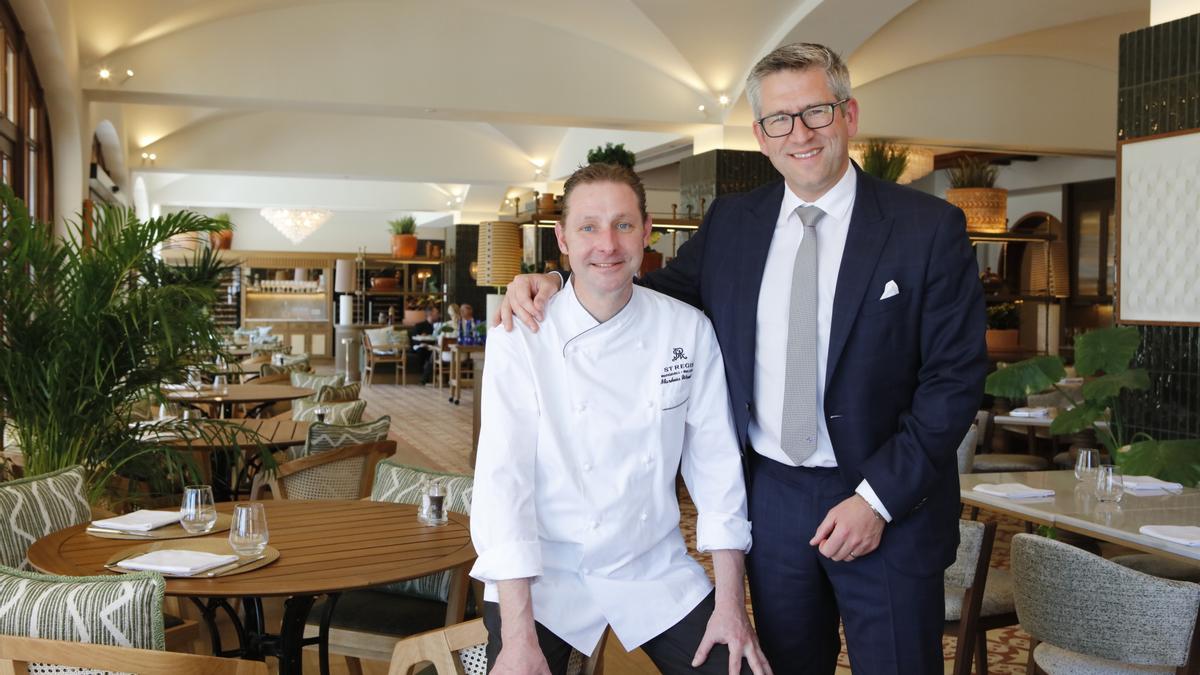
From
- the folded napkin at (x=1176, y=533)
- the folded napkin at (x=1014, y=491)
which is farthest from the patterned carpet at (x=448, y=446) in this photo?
the folded napkin at (x=1176, y=533)

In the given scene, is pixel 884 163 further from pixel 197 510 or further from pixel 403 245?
pixel 403 245

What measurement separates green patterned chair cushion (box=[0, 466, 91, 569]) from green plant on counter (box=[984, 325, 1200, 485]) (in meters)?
4.13

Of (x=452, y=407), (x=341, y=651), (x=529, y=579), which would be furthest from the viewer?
(x=452, y=407)

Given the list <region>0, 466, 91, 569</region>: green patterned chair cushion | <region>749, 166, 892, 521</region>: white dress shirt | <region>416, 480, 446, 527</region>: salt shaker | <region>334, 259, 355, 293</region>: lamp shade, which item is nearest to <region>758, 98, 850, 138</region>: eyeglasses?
<region>749, 166, 892, 521</region>: white dress shirt

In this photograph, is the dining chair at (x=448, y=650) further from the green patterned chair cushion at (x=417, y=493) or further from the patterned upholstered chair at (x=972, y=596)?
the patterned upholstered chair at (x=972, y=596)

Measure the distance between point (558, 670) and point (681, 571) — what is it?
0.32 meters

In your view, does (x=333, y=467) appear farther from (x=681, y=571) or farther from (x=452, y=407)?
(x=452, y=407)

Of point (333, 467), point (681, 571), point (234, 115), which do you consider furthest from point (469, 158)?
point (681, 571)

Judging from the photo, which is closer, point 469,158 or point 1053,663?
point 1053,663

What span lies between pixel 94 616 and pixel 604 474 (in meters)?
1.03

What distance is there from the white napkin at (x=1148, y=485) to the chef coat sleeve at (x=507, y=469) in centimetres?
310

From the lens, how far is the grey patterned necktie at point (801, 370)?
2180 mm

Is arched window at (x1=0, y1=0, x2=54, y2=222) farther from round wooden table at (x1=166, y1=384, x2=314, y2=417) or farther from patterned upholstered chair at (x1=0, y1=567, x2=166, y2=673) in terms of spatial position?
patterned upholstered chair at (x1=0, y1=567, x2=166, y2=673)

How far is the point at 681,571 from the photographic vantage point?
225 cm
